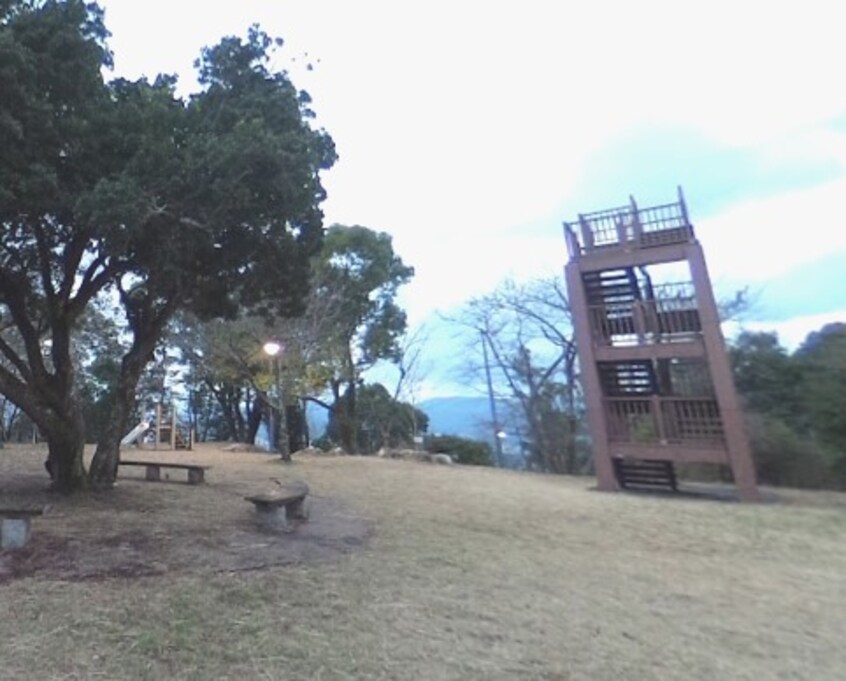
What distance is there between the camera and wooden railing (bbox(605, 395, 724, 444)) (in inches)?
420

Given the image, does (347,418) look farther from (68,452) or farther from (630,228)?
(68,452)

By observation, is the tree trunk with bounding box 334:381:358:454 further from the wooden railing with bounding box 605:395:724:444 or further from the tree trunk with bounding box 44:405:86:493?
the tree trunk with bounding box 44:405:86:493

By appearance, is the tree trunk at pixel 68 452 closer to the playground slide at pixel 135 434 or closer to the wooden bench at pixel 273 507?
the wooden bench at pixel 273 507

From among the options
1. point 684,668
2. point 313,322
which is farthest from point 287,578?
point 313,322

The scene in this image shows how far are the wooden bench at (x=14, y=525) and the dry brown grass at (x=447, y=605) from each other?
593 mm

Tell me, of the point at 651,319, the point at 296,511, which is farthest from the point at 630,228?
the point at 296,511

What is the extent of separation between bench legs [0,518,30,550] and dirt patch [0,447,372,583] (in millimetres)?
80

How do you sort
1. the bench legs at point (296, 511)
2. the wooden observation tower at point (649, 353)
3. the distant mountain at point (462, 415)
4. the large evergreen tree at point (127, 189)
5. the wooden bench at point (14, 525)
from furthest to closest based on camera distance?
the distant mountain at point (462, 415), the wooden observation tower at point (649, 353), the bench legs at point (296, 511), the large evergreen tree at point (127, 189), the wooden bench at point (14, 525)

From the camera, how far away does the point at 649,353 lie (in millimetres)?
11141

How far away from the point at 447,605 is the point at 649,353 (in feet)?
27.7

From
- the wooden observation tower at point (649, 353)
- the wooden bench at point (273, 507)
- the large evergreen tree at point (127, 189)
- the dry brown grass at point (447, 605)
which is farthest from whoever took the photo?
the wooden observation tower at point (649, 353)

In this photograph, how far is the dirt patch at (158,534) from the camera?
431cm

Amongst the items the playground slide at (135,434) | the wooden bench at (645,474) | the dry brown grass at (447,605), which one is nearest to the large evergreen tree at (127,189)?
the dry brown grass at (447,605)

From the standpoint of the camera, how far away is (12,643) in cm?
291
